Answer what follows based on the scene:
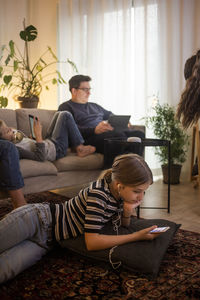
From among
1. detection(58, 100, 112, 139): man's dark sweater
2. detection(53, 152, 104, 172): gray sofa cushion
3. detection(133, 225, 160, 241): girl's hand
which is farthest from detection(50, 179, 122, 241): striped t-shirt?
detection(58, 100, 112, 139): man's dark sweater

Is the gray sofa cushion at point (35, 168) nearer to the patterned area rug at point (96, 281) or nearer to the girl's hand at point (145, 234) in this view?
the patterned area rug at point (96, 281)

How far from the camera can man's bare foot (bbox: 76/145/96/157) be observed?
2992mm

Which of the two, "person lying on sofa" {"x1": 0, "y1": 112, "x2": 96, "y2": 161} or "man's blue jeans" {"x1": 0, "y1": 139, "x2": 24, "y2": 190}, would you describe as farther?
"person lying on sofa" {"x1": 0, "y1": 112, "x2": 96, "y2": 161}

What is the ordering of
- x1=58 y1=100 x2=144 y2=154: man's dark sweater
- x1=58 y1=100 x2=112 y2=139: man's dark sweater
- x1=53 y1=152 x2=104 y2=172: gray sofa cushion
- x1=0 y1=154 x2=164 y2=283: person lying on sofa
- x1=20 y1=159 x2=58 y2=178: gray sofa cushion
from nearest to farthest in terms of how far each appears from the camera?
x1=0 y1=154 x2=164 y2=283: person lying on sofa → x1=20 y1=159 x2=58 y2=178: gray sofa cushion → x1=53 y1=152 x2=104 y2=172: gray sofa cushion → x1=58 y1=100 x2=144 y2=154: man's dark sweater → x1=58 y1=100 x2=112 y2=139: man's dark sweater

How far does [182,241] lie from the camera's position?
1.93 m

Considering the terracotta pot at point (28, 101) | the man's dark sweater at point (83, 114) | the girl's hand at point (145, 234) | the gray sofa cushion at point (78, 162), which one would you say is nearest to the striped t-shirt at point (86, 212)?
the girl's hand at point (145, 234)

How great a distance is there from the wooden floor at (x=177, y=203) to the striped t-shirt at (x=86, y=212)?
0.86 metres

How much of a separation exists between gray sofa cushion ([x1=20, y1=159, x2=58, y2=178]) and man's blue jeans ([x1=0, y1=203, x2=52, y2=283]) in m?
0.88

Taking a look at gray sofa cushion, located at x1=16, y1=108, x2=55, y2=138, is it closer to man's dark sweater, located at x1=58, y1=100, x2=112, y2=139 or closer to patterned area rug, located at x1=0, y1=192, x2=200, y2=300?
man's dark sweater, located at x1=58, y1=100, x2=112, y2=139

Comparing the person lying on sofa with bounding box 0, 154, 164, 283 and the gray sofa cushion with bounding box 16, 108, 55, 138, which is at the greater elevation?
the gray sofa cushion with bounding box 16, 108, 55, 138

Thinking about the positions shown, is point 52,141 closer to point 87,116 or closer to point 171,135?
point 87,116

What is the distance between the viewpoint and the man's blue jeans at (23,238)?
1.47m

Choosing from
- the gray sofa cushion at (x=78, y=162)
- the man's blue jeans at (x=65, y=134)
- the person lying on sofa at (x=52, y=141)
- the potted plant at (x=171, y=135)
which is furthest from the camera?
the potted plant at (x=171, y=135)

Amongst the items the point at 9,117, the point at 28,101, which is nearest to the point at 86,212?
the point at 9,117
